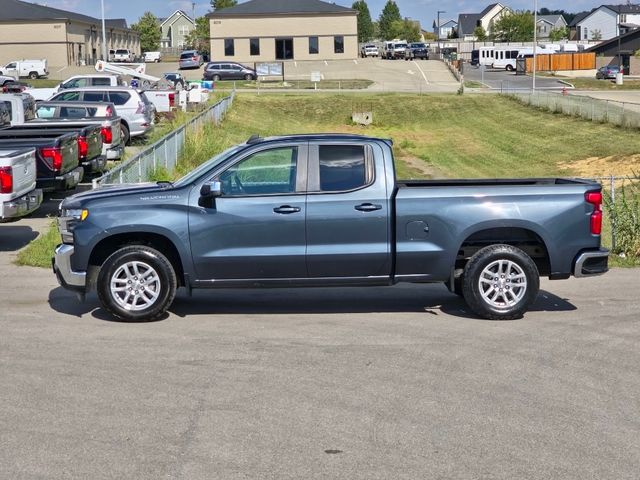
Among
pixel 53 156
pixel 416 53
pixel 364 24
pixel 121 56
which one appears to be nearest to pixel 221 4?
pixel 364 24

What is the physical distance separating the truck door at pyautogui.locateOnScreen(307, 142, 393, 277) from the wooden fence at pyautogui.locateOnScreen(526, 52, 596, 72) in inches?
3408

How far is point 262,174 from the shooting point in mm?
10148

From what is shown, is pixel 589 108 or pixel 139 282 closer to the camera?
pixel 139 282

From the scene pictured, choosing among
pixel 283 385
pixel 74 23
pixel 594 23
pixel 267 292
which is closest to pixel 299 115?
pixel 267 292

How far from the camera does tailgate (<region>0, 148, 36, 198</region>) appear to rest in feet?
43.0

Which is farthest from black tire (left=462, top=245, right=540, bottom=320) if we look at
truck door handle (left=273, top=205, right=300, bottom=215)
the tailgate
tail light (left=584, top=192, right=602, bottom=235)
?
the tailgate

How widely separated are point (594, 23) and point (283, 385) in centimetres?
15911

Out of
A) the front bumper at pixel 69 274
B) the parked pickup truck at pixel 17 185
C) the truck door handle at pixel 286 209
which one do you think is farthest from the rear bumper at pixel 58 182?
the truck door handle at pixel 286 209

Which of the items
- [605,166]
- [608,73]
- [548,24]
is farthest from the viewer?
[548,24]

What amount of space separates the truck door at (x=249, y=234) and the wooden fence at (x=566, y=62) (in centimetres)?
8684

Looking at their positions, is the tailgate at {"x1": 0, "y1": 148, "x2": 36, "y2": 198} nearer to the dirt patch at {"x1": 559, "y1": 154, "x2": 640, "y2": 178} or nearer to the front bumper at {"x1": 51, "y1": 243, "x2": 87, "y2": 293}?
the front bumper at {"x1": 51, "y1": 243, "x2": 87, "y2": 293}

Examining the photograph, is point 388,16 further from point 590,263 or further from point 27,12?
point 590,263

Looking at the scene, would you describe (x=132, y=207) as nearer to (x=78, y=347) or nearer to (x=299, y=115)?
(x=78, y=347)

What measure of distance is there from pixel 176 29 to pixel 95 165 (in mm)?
163734
